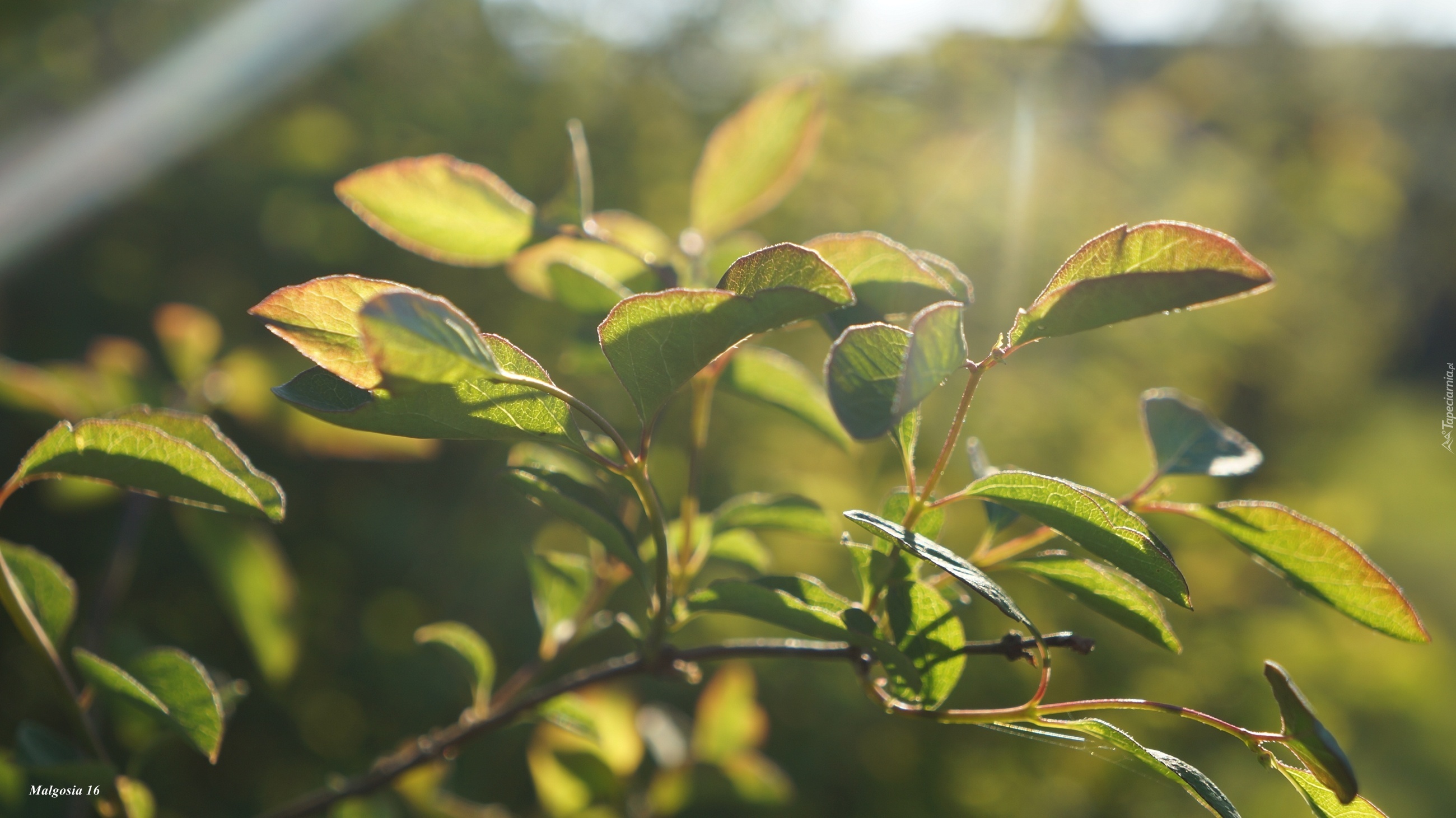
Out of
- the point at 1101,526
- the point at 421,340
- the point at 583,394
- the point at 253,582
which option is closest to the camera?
the point at 421,340

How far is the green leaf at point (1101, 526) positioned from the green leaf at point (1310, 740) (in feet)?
0.21

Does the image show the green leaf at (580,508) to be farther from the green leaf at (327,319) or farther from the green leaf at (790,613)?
the green leaf at (327,319)

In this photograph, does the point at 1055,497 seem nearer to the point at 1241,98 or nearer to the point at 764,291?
the point at 764,291

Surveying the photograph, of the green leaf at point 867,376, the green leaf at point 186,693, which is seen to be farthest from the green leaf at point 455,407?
the green leaf at point 186,693

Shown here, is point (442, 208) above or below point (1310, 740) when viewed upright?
above

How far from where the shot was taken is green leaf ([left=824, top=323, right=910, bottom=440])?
41cm

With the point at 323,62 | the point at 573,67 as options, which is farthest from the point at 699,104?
the point at 323,62

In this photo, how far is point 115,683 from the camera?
59 cm

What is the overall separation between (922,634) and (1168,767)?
0.15 m

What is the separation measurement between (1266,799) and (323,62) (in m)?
3.36

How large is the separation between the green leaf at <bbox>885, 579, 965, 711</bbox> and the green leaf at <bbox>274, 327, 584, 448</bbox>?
0.77ft

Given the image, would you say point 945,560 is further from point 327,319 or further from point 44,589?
point 44,589

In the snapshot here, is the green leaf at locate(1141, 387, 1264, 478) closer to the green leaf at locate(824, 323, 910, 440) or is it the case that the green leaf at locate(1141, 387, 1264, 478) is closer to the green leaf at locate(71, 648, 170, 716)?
the green leaf at locate(824, 323, 910, 440)

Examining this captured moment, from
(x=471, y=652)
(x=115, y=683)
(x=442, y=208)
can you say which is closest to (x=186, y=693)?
(x=115, y=683)
